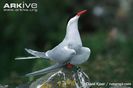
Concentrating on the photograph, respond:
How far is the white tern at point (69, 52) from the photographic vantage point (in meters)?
3.82

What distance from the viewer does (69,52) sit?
12.5 ft

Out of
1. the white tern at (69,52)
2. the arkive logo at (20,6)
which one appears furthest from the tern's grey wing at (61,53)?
the arkive logo at (20,6)

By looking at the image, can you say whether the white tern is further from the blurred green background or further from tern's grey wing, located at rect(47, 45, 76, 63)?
the blurred green background

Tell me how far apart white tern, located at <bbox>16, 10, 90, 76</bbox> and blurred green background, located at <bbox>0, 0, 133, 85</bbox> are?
1.14 ft

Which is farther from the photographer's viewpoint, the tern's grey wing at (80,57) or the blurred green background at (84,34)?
the blurred green background at (84,34)

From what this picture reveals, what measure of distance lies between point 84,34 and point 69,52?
1.09 metres

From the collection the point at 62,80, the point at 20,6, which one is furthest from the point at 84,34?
the point at 62,80

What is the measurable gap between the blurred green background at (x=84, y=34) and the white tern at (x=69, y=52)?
346 mm

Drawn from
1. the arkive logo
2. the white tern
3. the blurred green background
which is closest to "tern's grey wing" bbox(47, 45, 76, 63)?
the white tern

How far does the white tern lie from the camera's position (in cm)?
382

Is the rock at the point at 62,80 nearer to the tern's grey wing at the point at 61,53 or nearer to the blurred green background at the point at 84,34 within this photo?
the tern's grey wing at the point at 61,53

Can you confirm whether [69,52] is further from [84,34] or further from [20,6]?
[84,34]

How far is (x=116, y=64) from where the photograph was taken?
443 centimetres

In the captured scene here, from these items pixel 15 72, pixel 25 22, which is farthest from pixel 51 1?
pixel 15 72
